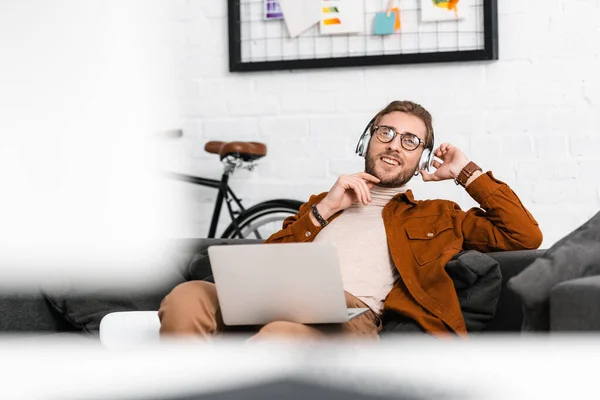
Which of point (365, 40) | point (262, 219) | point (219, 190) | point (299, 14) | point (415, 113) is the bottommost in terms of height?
point (262, 219)

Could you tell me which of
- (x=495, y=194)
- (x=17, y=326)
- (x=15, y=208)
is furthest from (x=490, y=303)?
(x=15, y=208)

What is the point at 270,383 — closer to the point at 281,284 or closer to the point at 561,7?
the point at 281,284

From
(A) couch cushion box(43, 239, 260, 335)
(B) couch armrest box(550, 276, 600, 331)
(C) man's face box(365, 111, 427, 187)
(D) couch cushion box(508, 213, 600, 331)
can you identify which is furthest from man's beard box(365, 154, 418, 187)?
(B) couch armrest box(550, 276, 600, 331)

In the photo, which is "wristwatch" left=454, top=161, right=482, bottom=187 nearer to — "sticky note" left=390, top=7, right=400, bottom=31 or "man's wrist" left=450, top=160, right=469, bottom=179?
"man's wrist" left=450, top=160, right=469, bottom=179

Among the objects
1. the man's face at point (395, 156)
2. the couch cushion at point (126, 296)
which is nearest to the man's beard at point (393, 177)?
the man's face at point (395, 156)

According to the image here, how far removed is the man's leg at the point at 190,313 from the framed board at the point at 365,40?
5.26 ft

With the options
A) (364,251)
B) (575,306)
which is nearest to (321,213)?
(364,251)

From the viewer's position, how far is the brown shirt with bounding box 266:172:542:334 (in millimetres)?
1945

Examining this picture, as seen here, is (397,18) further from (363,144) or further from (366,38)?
(363,144)

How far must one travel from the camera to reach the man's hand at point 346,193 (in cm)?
212

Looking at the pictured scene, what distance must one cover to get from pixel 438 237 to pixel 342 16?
1.35 meters

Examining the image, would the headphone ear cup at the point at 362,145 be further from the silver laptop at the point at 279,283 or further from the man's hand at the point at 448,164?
the silver laptop at the point at 279,283

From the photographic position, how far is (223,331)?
181 cm

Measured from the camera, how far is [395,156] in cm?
220
